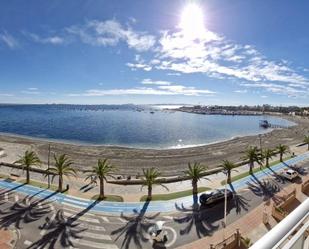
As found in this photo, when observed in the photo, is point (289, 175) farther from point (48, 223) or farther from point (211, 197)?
point (48, 223)

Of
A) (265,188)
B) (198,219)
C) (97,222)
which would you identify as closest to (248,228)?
(198,219)

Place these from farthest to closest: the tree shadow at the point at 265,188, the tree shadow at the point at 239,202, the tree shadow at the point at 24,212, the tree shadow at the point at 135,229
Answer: the tree shadow at the point at 265,188
the tree shadow at the point at 239,202
the tree shadow at the point at 24,212
the tree shadow at the point at 135,229

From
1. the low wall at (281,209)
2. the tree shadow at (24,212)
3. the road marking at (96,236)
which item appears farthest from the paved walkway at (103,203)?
the low wall at (281,209)

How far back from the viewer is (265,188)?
37.3 m

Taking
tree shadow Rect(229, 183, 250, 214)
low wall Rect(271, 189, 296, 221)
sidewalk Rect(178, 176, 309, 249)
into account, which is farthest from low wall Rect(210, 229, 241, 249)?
tree shadow Rect(229, 183, 250, 214)

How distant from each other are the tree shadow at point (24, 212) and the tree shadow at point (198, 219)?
1534cm

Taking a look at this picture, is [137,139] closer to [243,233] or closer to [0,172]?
[0,172]

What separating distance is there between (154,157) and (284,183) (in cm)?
3583

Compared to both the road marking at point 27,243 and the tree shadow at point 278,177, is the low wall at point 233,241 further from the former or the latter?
the tree shadow at point 278,177

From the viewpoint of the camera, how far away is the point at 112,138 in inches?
4119

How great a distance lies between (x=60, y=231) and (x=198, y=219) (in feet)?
47.2

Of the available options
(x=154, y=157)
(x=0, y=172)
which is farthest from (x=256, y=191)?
(x=0, y=172)

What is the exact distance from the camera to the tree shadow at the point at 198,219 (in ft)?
85.1

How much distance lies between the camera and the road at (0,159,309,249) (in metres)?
24.0
